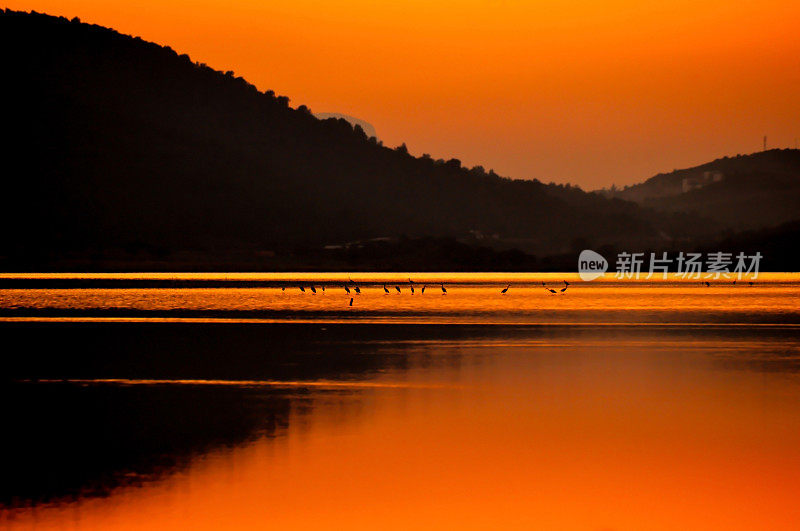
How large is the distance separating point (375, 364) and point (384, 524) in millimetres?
12745

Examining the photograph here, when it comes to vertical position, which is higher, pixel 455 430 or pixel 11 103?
pixel 11 103

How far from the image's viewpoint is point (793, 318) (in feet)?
127

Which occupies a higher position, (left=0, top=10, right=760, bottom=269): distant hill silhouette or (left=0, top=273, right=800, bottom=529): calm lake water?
(left=0, top=10, right=760, bottom=269): distant hill silhouette

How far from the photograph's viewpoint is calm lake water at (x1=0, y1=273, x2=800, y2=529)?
10.9m

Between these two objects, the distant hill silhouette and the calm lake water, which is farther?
the distant hill silhouette

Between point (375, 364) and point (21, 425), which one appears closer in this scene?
point (21, 425)

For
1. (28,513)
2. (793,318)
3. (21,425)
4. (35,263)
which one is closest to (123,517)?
(28,513)

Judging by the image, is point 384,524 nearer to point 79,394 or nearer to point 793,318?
point 79,394

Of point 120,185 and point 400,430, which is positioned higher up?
point 120,185

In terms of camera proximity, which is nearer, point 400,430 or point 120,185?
point 400,430

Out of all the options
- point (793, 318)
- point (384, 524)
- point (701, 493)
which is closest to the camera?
point (384, 524)

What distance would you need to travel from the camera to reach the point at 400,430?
49.0ft

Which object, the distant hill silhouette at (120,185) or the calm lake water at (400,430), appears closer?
the calm lake water at (400,430)

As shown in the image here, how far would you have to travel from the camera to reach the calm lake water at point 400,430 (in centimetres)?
1088
